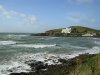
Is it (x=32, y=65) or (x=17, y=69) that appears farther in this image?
(x=32, y=65)

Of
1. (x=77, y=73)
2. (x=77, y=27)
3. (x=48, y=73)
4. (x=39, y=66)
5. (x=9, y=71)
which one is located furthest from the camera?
(x=77, y=27)

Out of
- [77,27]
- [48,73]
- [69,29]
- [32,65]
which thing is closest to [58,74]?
[48,73]

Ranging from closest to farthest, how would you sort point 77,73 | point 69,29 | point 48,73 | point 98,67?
point 77,73 < point 98,67 < point 48,73 < point 69,29

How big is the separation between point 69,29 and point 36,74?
11582 centimetres

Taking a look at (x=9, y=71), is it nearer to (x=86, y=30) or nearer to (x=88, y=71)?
(x=88, y=71)

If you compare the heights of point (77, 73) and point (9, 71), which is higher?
point (77, 73)

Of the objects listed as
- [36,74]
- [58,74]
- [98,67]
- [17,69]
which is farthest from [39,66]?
[98,67]

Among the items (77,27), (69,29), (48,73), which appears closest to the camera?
(48,73)

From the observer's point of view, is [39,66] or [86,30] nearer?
[39,66]

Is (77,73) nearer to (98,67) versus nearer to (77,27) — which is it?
(98,67)

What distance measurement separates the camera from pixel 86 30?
132875 millimetres

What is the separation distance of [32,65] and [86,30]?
379ft

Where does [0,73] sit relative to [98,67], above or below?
below

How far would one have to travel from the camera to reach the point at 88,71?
9.96m
